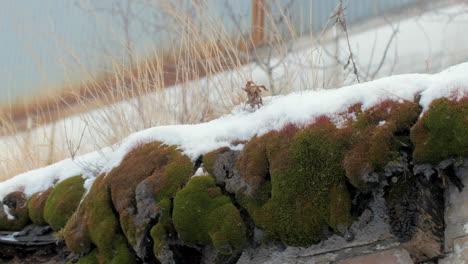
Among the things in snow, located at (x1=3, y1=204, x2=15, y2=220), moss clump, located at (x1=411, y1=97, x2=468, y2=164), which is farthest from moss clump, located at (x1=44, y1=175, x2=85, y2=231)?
moss clump, located at (x1=411, y1=97, x2=468, y2=164)

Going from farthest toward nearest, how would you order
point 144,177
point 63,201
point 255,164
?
point 63,201, point 144,177, point 255,164

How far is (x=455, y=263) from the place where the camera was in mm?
1929

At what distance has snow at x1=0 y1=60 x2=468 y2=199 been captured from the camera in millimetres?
2062

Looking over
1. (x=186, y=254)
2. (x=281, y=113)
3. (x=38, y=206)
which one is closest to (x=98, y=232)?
(x=186, y=254)

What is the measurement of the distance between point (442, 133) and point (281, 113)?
0.81 m

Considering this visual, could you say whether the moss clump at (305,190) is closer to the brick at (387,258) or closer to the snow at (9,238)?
the brick at (387,258)

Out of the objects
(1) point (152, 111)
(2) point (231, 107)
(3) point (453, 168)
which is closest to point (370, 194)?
(3) point (453, 168)

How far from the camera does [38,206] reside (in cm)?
323

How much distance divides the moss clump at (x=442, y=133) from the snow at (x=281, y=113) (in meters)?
0.06

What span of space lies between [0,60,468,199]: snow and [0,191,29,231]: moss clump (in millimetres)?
370

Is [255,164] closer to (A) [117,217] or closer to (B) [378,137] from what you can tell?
(B) [378,137]

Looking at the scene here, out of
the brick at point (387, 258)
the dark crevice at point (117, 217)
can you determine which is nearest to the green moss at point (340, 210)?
the brick at point (387, 258)

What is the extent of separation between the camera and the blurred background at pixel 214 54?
3.18m

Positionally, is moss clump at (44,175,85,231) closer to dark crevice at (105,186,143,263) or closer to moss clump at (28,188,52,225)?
moss clump at (28,188,52,225)
